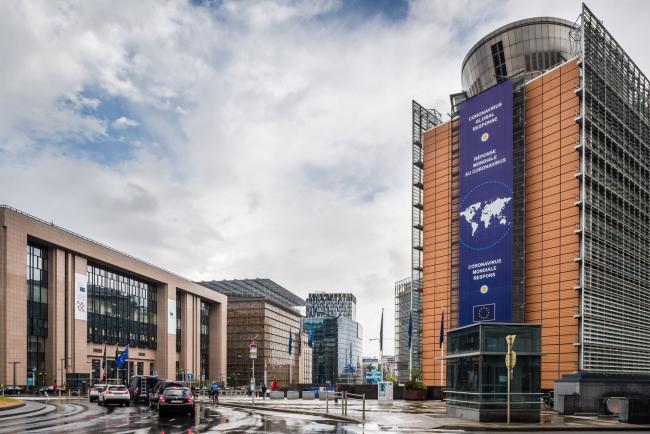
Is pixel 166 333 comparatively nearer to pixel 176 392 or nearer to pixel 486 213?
pixel 486 213

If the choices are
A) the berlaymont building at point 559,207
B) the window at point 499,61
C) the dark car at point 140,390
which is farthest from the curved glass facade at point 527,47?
the dark car at point 140,390

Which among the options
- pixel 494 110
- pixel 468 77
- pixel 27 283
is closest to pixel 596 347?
pixel 494 110

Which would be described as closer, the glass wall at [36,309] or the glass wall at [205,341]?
the glass wall at [36,309]

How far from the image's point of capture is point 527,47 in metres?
84.3

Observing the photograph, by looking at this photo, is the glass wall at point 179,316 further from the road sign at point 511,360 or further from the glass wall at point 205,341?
the road sign at point 511,360

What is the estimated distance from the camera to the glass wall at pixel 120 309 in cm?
10281

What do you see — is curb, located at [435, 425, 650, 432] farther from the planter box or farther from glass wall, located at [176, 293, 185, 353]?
glass wall, located at [176, 293, 185, 353]

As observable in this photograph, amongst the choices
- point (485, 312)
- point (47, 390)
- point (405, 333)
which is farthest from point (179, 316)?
point (485, 312)

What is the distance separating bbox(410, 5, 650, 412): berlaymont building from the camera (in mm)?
65750

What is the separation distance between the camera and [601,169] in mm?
68875

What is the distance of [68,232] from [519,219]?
6382 cm

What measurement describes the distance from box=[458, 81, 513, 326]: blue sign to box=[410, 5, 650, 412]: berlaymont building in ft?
0.48

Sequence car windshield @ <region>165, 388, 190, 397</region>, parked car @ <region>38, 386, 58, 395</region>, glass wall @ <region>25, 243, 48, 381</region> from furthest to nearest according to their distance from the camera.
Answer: glass wall @ <region>25, 243, 48, 381</region>
parked car @ <region>38, 386, 58, 395</region>
car windshield @ <region>165, 388, 190, 397</region>

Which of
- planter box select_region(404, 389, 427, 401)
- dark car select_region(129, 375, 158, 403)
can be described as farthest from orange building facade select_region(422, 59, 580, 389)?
dark car select_region(129, 375, 158, 403)
